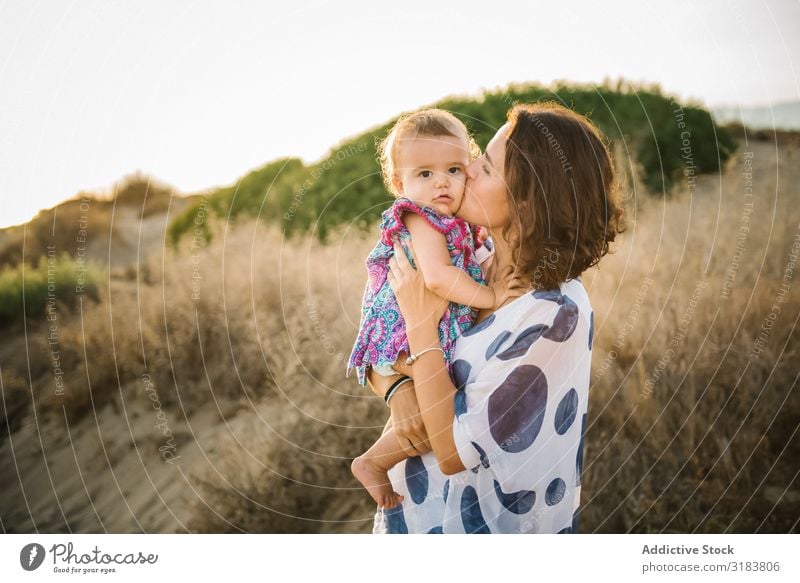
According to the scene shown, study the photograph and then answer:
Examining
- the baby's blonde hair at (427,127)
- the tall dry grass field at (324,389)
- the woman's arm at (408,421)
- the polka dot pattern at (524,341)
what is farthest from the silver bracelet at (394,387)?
the tall dry grass field at (324,389)

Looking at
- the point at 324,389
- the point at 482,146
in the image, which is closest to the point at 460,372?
the point at 324,389

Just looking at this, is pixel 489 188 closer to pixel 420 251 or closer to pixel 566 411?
pixel 420 251

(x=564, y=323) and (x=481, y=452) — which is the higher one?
(x=564, y=323)

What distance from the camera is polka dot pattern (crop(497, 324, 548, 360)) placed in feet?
6.15

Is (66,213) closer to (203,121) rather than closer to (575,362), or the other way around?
(203,121)

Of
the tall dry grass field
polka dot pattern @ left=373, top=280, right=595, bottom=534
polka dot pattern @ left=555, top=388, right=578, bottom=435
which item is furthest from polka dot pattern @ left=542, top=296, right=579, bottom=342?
the tall dry grass field

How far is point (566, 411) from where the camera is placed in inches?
78.4

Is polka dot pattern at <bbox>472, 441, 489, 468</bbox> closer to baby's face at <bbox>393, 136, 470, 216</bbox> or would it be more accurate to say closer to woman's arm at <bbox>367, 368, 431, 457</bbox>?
woman's arm at <bbox>367, 368, 431, 457</bbox>

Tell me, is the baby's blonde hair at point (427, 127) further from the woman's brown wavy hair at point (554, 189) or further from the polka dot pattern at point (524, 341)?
the polka dot pattern at point (524, 341)

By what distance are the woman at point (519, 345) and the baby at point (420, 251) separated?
58 mm

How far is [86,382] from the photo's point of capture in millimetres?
5172

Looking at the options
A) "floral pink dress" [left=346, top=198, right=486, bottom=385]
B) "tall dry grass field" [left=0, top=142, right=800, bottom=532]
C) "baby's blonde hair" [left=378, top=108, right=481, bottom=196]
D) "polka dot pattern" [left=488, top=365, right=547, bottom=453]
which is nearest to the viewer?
"polka dot pattern" [left=488, top=365, right=547, bottom=453]

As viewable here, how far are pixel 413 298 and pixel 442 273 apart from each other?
0.34ft

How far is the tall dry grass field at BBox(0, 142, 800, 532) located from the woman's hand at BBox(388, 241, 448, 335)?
1.99 meters
